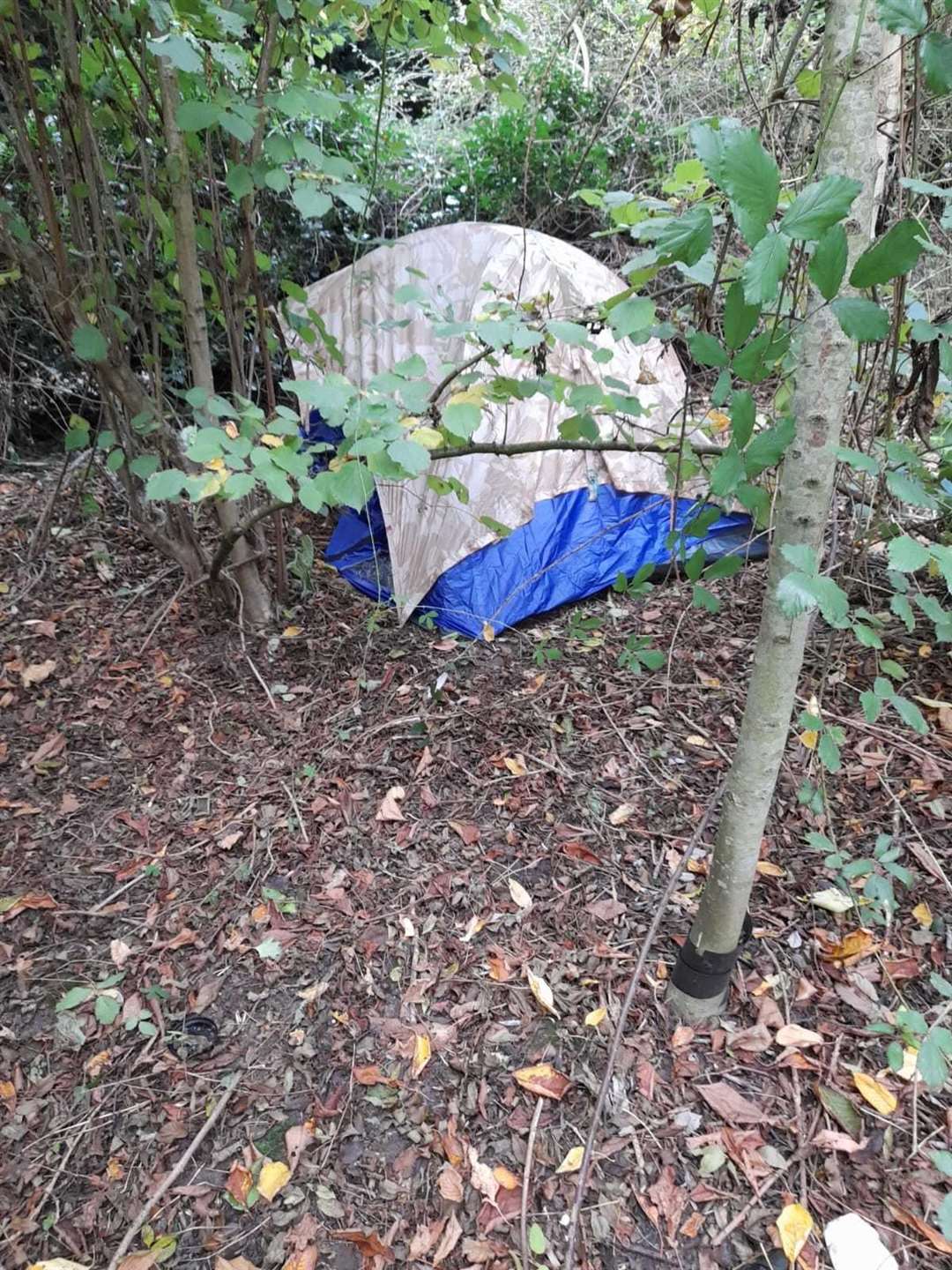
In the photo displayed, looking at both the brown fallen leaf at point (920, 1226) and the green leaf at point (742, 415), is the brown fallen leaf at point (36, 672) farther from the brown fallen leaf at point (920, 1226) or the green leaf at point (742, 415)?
the brown fallen leaf at point (920, 1226)

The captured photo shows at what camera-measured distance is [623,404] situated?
158cm

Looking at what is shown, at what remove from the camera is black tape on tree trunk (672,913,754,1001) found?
5.16 feet

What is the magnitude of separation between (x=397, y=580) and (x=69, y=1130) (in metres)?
2.25

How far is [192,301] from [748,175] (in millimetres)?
2311

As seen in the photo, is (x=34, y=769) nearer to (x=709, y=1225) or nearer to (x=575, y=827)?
(x=575, y=827)

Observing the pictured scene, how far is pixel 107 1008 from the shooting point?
181 cm

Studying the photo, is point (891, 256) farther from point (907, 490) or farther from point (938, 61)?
point (907, 490)

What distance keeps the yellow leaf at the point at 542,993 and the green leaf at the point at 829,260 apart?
1579 millimetres

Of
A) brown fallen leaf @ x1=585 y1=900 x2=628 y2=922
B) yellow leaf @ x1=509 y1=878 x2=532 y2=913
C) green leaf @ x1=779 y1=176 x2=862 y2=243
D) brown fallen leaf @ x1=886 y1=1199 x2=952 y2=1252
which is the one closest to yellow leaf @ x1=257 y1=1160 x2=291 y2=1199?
yellow leaf @ x1=509 y1=878 x2=532 y2=913

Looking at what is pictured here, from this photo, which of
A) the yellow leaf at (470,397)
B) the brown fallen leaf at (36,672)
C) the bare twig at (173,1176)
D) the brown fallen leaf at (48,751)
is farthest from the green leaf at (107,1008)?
the yellow leaf at (470,397)

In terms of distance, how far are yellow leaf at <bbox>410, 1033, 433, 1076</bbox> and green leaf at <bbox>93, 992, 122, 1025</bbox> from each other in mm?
757

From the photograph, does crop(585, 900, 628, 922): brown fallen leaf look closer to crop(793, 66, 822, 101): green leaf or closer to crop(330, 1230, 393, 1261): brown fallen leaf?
crop(330, 1230, 393, 1261): brown fallen leaf

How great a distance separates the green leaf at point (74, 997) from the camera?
1.82 m

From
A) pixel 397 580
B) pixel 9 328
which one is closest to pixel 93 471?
pixel 9 328
